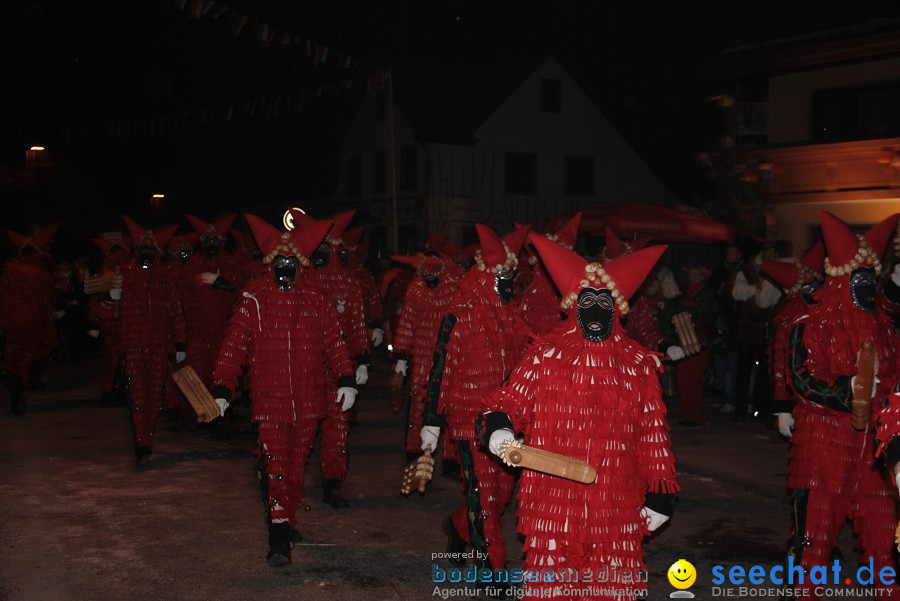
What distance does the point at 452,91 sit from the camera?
40656 mm

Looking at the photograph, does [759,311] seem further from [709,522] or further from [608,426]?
[608,426]

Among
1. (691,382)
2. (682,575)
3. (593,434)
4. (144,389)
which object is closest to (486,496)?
(682,575)

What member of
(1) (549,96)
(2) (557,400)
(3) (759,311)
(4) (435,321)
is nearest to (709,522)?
(4) (435,321)

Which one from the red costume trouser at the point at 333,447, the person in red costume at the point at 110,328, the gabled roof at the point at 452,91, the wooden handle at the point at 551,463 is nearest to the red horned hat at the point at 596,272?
the wooden handle at the point at 551,463

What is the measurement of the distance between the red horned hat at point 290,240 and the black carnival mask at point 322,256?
2643 mm

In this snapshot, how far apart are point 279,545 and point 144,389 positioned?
4.33m

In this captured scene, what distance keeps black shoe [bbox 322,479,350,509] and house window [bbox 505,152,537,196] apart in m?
30.4

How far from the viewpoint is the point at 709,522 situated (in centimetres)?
838

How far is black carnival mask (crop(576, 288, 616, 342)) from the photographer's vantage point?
15.8ft

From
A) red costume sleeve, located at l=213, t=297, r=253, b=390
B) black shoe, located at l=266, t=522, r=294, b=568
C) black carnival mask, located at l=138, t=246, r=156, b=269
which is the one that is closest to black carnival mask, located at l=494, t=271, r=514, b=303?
red costume sleeve, located at l=213, t=297, r=253, b=390

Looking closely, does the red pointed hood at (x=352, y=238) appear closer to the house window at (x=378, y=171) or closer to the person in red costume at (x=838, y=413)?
the person in red costume at (x=838, y=413)

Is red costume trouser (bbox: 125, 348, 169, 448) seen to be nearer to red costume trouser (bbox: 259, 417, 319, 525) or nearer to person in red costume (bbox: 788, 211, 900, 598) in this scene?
red costume trouser (bbox: 259, 417, 319, 525)

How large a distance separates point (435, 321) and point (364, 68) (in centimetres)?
1173

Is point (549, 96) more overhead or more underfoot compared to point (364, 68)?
more overhead
